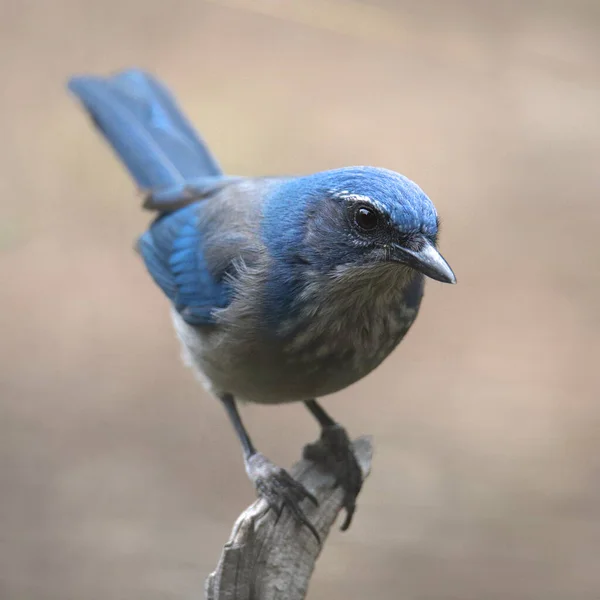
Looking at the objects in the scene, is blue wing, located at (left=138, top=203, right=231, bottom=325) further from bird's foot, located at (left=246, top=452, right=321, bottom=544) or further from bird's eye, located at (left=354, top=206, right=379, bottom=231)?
bird's eye, located at (left=354, top=206, right=379, bottom=231)

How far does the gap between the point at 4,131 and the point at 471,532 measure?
5.80m

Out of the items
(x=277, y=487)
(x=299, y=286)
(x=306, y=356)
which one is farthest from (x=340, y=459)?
(x=299, y=286)

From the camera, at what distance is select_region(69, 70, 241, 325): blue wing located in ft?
13.8

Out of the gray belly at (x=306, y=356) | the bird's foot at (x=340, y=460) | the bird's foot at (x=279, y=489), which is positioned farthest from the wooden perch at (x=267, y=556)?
the gray belly at (x=306, y=356)

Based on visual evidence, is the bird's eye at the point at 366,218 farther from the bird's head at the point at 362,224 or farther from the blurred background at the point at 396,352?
the blurred background at the point at 396,352

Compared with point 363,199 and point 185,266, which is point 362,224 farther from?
point 185,266

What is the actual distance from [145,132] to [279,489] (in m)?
2.33

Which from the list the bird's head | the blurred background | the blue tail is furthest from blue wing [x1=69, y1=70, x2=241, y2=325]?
the blurred background

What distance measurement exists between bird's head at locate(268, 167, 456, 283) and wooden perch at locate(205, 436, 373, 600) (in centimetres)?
93

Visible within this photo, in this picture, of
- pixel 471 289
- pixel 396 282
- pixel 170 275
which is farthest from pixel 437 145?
pixel 396 282

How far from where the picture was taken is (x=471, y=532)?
242 inches

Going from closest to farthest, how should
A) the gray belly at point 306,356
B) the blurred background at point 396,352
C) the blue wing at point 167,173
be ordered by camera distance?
the gray belly at point 306,356 < the blue wing at point 167,173 < the blurred background at point 396,352

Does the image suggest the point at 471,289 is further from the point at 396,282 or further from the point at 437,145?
the point at 396,282

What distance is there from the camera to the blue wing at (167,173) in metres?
4.21
